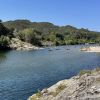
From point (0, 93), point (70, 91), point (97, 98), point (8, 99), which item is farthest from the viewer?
point (0, 93)

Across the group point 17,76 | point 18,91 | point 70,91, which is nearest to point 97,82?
point 70,91

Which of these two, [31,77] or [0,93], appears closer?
[0,93]

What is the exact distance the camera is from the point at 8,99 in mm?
52594

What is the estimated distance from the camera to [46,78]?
7394 centimetres

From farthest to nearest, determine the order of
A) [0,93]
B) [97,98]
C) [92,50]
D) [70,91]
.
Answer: [92,50] → [0,93] → [70,91] → [97,98]

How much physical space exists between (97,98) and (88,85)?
3.40m

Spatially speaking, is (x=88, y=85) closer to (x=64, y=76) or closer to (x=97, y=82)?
(x=97, y=82)

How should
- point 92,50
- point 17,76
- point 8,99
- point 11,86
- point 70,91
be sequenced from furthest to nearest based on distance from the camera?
point 92,50
point 17,76
point 11,86
point 8,99
point 70,91

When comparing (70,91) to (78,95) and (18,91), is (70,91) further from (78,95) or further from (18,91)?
(18,91)

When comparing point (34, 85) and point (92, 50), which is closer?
point (34, 85)

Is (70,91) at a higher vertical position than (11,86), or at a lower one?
higher

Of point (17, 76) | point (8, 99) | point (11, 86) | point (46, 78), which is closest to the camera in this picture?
point (8, 99)

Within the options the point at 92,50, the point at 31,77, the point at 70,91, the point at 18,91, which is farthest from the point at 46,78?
the point at 92,50

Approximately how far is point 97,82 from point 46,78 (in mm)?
45814
